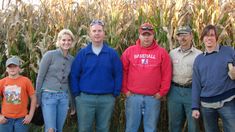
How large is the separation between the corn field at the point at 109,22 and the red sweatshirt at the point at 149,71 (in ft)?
2.27

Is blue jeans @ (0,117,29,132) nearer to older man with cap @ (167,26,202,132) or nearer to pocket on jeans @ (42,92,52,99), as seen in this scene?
pocket on jeans @ (42,92,52,99)

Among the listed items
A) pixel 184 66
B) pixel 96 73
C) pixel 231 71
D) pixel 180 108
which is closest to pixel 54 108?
pixel 96 73

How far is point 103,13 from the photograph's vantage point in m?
7.11

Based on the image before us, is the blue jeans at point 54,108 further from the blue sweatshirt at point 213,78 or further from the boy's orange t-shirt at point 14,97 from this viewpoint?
the blue sweatshirt at point 213,78

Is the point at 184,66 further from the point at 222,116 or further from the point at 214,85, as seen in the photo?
the point at 222,116

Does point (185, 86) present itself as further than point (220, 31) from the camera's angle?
No

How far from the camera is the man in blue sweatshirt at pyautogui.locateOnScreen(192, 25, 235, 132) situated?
16.6 feet

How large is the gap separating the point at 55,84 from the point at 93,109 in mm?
590

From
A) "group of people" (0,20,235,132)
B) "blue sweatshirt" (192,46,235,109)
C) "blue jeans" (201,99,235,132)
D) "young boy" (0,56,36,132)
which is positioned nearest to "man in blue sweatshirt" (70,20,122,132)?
"group of people" (0,20,235,132)

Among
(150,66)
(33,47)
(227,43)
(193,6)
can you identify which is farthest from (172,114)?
(33,47)

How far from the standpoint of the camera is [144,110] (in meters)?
5.52

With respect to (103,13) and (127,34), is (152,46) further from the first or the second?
(103,13)

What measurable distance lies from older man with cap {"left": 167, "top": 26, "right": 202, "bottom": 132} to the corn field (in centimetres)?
61

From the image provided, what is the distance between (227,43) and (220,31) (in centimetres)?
21
